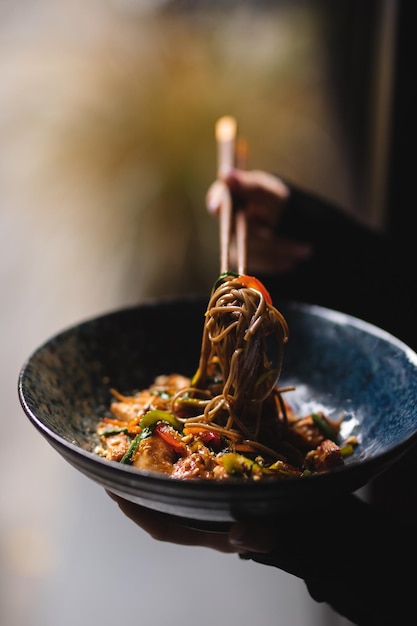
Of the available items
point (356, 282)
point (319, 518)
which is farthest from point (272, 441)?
point (356, 282)

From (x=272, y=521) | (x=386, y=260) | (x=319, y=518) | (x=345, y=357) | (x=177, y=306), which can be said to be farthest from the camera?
(x=386, y=260)

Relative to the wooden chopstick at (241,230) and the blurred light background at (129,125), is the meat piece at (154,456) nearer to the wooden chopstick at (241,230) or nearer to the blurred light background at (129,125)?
the wooden chopstick at (241,230)

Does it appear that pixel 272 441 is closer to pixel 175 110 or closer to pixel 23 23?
pixel 175 110

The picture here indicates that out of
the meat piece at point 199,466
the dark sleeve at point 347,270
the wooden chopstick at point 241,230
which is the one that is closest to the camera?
the meat piece at point 199,466

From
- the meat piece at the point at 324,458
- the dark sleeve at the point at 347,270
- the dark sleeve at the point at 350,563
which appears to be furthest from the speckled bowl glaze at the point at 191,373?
the dark sleeve at the point at 347,270

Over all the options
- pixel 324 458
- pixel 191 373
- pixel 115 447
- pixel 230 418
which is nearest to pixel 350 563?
pixel 324 458

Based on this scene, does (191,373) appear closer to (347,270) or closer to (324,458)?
(324,458)

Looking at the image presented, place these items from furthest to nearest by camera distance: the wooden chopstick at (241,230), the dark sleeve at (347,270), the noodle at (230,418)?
the dark sleeve at (347,270)
the wooden chopstick at (241,230)
the noodle at (230,418)

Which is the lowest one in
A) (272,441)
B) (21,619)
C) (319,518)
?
(21,619)
